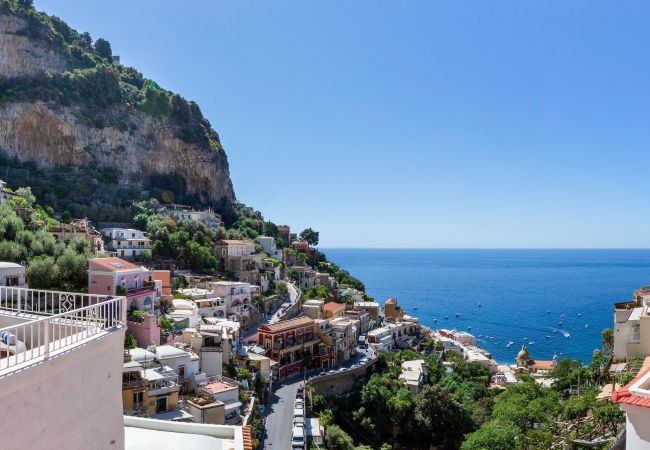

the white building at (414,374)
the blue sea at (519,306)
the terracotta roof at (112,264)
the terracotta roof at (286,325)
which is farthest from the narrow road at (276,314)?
the blue sea at (519,306)

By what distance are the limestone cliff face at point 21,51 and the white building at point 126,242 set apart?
27183 mm

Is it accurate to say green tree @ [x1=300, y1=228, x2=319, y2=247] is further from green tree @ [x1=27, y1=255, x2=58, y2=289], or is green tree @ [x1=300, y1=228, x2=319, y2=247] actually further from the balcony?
the balcony

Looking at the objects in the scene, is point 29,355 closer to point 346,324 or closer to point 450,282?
point 346,324

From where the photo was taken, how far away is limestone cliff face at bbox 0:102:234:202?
2115 inches

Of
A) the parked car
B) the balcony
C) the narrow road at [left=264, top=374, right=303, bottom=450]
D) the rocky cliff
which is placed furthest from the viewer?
the rocky cliff

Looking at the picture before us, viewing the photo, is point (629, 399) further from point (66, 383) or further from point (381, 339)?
point (381, 339)

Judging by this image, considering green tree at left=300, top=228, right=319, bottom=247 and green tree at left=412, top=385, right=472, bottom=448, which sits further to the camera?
green tree at left=300, top=228, right=319, bottom=247

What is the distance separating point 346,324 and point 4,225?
25.7 metres

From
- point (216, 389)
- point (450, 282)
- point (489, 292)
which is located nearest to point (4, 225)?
point (216, 389)

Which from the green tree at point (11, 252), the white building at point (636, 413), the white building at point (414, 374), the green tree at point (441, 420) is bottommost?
the green tree at point (441, 420)

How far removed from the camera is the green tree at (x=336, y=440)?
25.0 metres

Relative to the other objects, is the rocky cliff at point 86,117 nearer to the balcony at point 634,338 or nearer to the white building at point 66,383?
the balcony at point 634,338

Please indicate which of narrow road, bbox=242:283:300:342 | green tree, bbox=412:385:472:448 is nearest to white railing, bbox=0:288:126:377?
green tree, bbox=412:385:472:448

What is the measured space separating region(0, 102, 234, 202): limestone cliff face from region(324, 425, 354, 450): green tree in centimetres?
4735
